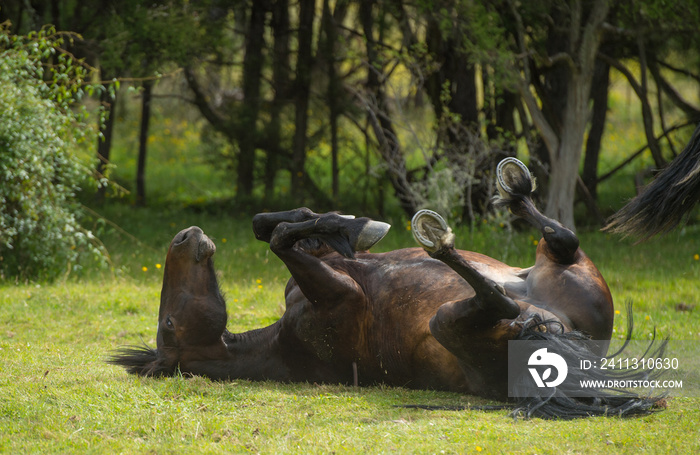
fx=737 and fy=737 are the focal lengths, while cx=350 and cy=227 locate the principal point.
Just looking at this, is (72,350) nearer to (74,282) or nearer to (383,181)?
(74,282)

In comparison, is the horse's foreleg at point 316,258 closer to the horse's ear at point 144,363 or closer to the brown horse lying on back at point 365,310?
the brown horse lying on back at point 365,310

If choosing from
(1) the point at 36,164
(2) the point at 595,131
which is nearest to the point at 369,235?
(1) the point at 36,164

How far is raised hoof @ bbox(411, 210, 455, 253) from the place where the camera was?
10.7 ft

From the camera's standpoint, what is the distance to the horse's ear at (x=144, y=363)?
159 inches

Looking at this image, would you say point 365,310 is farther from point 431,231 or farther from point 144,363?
point 144,363

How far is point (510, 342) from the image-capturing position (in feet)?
11.2

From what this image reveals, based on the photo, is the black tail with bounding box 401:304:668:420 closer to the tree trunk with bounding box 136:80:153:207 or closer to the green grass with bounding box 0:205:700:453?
the green grass with bounding box 0:205:700:453

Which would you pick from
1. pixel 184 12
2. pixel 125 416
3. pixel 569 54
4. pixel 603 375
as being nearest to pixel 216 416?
pixel 125 416

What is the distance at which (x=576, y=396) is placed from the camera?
3408mm

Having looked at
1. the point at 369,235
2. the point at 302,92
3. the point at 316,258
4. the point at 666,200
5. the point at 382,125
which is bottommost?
the point at 316,258

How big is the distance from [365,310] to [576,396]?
45.8 inches

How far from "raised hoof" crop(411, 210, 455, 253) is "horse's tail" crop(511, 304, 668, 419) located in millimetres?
582

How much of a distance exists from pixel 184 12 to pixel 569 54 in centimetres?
505

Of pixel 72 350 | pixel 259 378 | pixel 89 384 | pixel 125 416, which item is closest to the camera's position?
pixel 125 416
